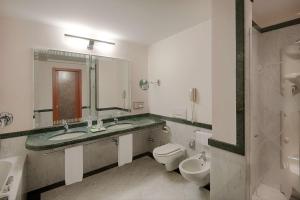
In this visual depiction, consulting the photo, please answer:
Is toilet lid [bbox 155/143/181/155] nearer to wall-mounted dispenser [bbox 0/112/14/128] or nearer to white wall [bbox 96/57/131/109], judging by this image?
white wall [bbox 96/57/131/109]

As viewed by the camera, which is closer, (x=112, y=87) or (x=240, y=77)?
(x=240, y=77)

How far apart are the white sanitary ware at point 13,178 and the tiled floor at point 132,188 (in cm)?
57

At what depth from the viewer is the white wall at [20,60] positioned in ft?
6.54

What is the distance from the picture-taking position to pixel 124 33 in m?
2.65

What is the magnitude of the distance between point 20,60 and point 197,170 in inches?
110

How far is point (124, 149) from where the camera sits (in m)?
2.49

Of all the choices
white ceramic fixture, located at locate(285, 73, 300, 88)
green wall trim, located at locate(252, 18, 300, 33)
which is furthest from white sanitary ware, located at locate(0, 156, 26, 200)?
green wall trim, located at locate(252, 18, 300, 33)

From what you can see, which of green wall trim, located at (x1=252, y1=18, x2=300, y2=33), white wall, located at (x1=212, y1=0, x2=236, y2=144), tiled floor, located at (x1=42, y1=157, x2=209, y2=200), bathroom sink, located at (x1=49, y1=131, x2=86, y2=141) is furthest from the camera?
bathroom sink, located at (x1=49, y1=131, x2=86, y2=141)

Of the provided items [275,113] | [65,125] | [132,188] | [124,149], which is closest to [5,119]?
[65,125]

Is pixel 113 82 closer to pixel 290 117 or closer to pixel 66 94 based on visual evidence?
pixel 66 94

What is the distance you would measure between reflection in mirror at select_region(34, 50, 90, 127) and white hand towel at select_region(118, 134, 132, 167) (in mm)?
783

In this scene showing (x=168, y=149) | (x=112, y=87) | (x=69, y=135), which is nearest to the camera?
(x=69, y=135)

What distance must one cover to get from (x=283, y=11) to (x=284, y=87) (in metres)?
0.79

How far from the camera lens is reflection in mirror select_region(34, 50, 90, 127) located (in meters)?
2.25
